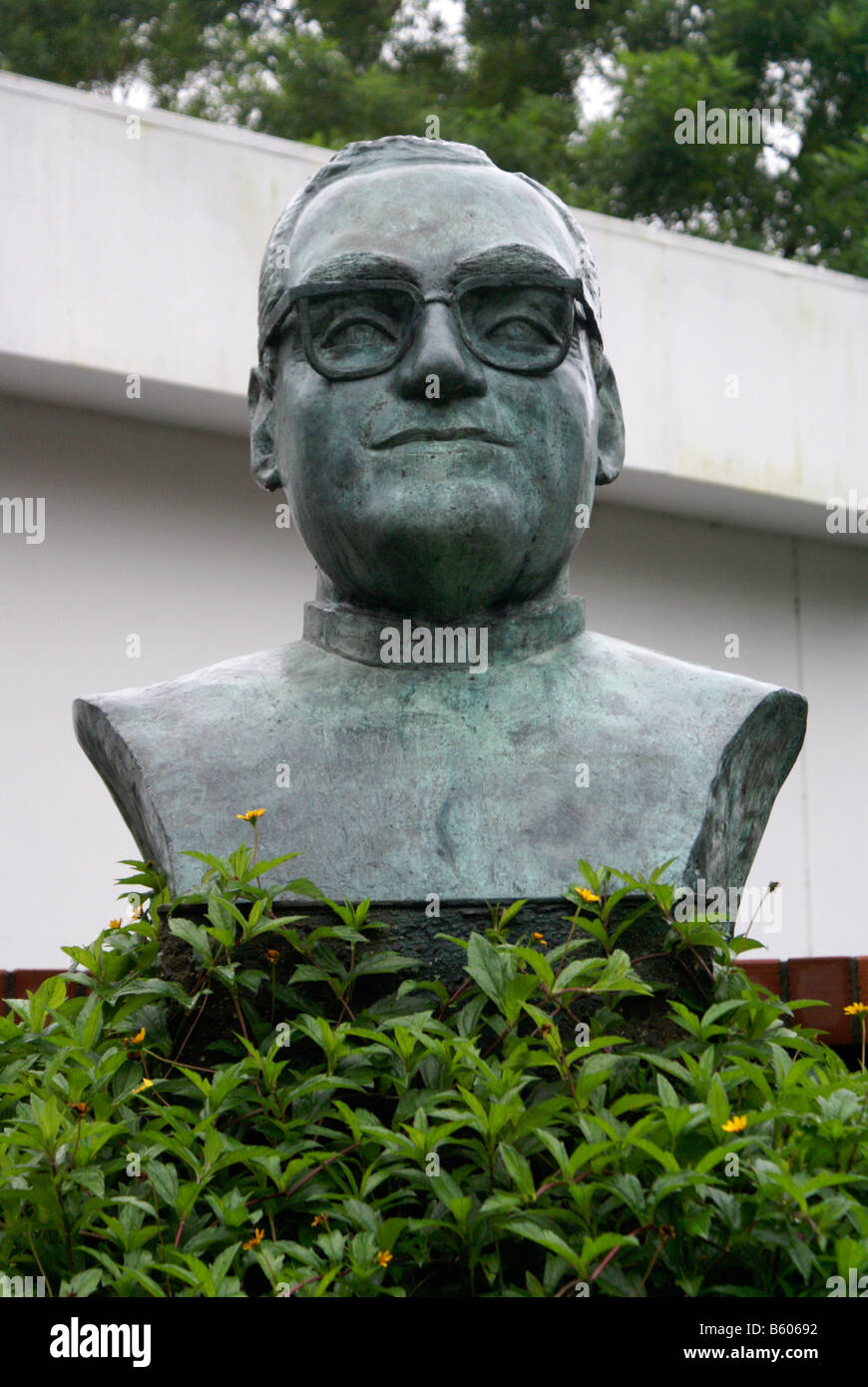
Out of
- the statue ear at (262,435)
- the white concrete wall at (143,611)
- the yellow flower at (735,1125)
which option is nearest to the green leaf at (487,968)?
the yellow flower at (735,1125)

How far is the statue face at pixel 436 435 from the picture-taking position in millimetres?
3658

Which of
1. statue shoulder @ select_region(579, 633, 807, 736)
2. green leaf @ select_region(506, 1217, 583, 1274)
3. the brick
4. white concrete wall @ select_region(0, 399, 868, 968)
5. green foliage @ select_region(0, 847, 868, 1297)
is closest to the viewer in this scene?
green leaf @ select_region(506, 1217, 583, 1274)

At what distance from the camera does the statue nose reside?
3.63m

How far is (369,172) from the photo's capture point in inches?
157

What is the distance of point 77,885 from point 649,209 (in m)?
7.59

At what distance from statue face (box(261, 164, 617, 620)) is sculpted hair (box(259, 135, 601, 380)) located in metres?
0.12

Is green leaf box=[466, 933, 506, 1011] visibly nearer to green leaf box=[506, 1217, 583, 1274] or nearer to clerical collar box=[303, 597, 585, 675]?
green leaf box=[506, 1217, 583, 1274]

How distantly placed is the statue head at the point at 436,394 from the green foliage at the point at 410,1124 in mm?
701

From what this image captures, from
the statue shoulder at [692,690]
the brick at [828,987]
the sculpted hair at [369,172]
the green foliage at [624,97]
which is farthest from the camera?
the green foliage at [624,97]

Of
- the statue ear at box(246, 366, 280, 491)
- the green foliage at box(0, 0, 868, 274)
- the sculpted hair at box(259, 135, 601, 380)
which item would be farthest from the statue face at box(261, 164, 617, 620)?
the green foliage at box(0, 0, 868, 274)

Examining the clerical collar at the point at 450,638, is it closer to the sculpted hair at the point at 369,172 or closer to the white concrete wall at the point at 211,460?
the sculpted hair at the point at 369,172

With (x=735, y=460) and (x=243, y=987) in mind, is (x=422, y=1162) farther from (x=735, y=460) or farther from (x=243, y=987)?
(x=735, y=460)

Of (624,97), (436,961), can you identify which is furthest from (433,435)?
(624,97)

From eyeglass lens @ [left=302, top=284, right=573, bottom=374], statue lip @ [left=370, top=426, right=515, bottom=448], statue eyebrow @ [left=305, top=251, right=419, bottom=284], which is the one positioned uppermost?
statue eyebrow @ [left=305, top=251, right=419, bottom=284]
